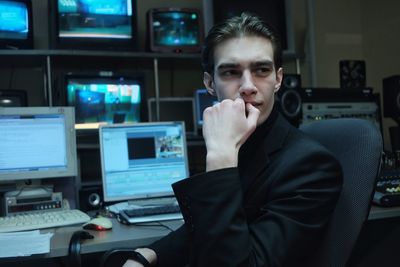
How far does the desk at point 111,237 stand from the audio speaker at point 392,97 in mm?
1595

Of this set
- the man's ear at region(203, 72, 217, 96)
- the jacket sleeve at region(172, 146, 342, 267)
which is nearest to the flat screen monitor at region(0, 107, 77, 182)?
the man's ear at region(203, 72, 217, 96)

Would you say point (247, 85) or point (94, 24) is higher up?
point (94, 24)

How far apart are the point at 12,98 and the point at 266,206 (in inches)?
69.5

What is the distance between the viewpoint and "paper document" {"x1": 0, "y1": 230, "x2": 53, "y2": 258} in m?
1.23

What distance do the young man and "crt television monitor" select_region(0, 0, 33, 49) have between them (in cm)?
156

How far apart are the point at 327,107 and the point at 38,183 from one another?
1.56m

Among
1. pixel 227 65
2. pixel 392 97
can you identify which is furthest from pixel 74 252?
pixel 392 97

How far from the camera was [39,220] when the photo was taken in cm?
157

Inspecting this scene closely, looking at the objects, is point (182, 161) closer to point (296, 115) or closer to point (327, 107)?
point (296, 115)

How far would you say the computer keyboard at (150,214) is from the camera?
158 cm

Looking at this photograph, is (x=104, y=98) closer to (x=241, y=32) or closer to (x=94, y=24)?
(x=94, y=24)

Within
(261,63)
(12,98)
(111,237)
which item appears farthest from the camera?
(12,98)

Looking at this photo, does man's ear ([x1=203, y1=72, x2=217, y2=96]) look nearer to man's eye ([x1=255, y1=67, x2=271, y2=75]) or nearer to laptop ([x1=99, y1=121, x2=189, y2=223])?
man's eye ([x1=255, y1=67, x2=271, y2=75])

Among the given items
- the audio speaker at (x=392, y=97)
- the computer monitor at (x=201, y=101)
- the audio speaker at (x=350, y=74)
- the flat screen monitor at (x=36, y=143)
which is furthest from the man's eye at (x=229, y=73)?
the audio speaker at (x=350, y=74)
